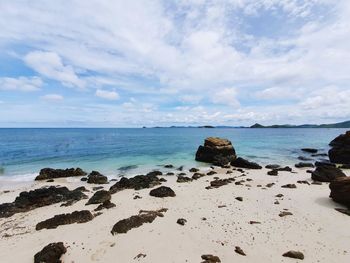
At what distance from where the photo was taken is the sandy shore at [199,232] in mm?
9195

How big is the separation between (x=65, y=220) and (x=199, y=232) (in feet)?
22.9

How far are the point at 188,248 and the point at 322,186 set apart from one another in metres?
14.9

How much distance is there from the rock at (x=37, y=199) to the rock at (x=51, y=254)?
7.78 m

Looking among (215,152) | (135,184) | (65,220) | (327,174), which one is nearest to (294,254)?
(65,220)

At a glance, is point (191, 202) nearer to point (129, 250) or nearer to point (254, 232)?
point (254, 232)

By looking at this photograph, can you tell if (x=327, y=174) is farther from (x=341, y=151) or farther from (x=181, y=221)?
(x=341, y=151)

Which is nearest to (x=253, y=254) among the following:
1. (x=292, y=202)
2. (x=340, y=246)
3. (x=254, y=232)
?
(x=254, y=232)

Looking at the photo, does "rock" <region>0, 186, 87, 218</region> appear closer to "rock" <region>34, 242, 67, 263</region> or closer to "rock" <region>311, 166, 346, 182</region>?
"rock" <region>34, 242, 67, 263</region>

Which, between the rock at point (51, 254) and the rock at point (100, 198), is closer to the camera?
the rock at point (51, 254)

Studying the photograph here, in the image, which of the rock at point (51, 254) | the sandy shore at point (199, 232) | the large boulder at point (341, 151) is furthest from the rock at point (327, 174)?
the rock at point (51, 254)

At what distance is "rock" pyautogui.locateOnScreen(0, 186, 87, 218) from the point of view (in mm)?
15464

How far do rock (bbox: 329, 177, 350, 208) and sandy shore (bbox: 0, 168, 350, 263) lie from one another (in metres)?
0.47

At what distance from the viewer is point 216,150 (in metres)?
36.5

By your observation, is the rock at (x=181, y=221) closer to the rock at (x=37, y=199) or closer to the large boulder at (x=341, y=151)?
the rock at (x=37, y=199)
